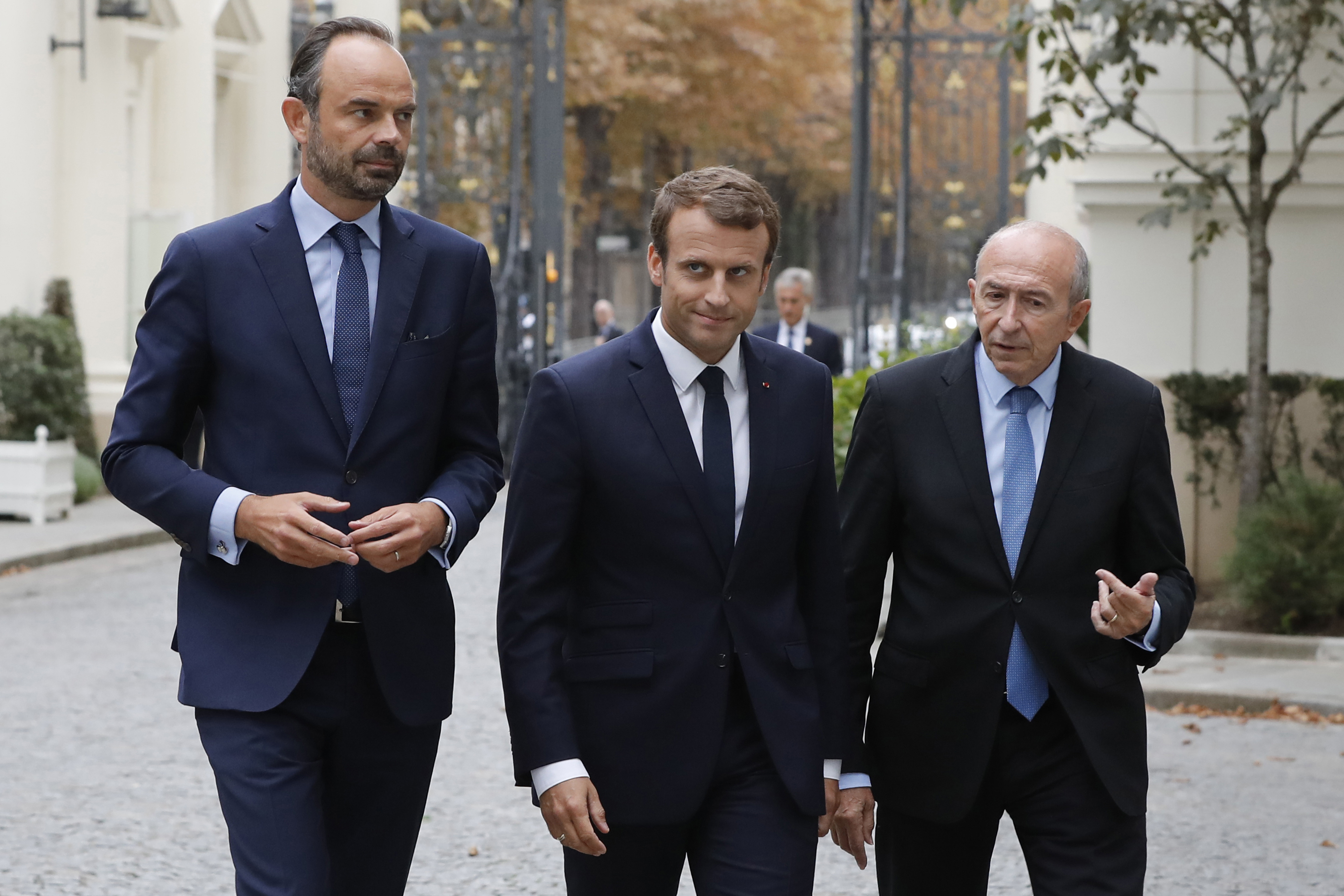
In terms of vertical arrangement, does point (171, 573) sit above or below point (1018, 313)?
below

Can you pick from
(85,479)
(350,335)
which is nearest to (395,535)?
(350,335)

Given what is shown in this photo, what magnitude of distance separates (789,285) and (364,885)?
10.4 metres

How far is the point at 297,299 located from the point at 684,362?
742 mm

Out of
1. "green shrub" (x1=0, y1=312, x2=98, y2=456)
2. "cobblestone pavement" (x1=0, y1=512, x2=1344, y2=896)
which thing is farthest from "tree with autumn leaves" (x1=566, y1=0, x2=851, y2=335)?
"cobblestone pavement" (x1=0, y1=512, x2=1344, y2=896)

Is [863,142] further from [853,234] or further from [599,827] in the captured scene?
[599,827]

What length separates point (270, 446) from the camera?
3.59 metres

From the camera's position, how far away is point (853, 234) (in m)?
18.6

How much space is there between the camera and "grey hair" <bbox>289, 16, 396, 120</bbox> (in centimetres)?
358

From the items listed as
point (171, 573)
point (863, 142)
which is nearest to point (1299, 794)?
point (171, 573)

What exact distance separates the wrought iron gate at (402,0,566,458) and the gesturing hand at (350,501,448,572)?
50.7 ft

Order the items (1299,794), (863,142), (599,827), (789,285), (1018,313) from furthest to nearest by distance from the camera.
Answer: (863,142) → (789,285) → (1299,794) → (1018,313) → (599,827)

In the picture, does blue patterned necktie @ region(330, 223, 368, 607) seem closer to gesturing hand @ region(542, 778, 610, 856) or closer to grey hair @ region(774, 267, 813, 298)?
gesturing hand @ region(542, 778, 610, 856)

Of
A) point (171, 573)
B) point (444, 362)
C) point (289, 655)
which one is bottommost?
point (171, 573)

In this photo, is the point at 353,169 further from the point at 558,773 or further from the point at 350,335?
the point at 558,773
